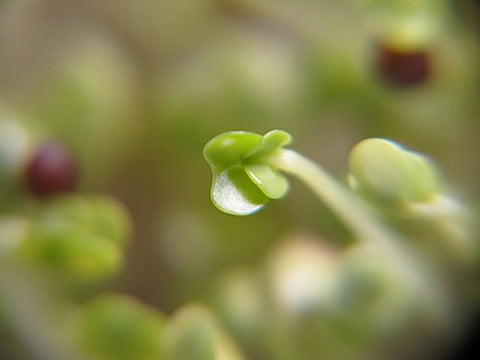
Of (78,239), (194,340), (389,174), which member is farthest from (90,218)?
(389,174)

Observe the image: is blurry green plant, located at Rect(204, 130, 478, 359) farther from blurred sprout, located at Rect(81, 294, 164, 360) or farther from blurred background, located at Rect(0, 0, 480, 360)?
blurred sprout, located at Rect(81, 294, 164, 360)

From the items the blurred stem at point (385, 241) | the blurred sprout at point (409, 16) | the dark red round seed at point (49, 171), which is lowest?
the blurred stem at point (385, 241)

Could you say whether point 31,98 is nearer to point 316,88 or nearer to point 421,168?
point 316,88

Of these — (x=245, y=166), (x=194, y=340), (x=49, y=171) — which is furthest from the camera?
(x=49, y=171)

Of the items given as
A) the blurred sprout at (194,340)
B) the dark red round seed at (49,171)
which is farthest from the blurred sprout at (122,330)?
the dark red round seed at (49,171)

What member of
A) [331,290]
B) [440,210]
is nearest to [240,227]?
[331,290]

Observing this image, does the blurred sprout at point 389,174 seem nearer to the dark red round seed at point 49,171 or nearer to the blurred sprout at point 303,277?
the blurred sprout at point 303,277

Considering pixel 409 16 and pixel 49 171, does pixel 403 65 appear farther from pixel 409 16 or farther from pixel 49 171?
pixel 49 171
